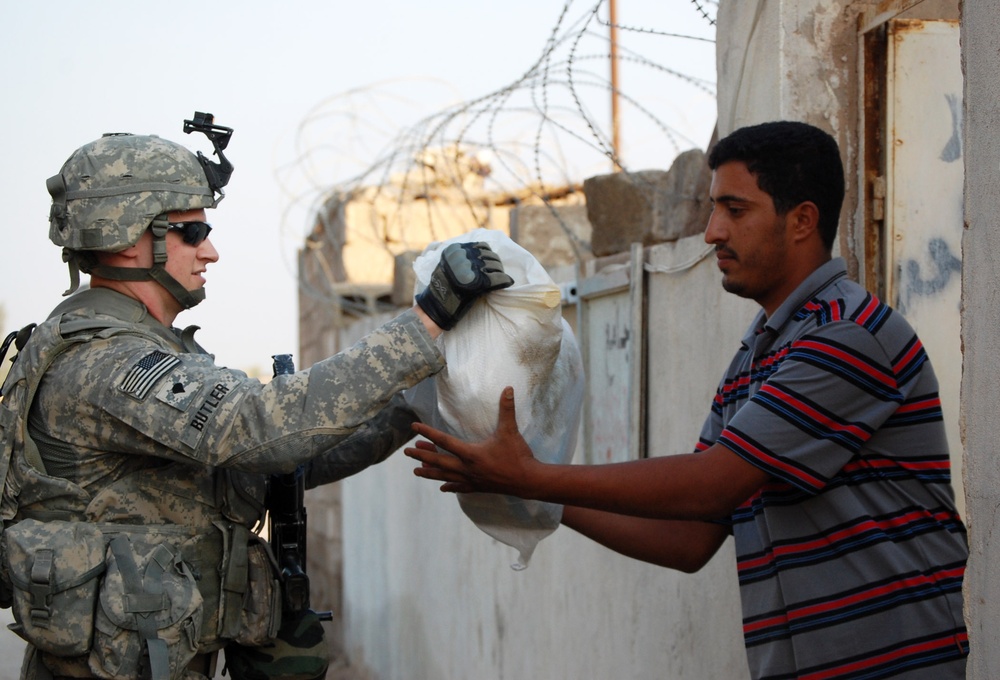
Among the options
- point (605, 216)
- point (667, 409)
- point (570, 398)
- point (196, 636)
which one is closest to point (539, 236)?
point (605, 216)

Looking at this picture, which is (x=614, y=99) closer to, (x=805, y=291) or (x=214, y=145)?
(x=214, y=145)

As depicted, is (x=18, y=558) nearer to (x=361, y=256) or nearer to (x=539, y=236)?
(x=539, y=236)

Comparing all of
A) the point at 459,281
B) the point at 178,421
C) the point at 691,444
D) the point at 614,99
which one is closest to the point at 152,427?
the point at 178,421

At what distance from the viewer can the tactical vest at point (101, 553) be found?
2.30m

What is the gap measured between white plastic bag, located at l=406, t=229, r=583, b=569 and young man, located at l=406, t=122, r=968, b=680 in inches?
6.5

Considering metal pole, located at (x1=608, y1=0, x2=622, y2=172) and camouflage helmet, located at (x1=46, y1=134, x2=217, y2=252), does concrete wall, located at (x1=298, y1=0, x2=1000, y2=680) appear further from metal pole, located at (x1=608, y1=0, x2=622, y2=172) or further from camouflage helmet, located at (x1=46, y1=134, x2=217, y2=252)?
camouflage helmet, located at (x1=46, y1=134, x2=217, y2=252)

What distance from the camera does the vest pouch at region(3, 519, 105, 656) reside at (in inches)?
90.4

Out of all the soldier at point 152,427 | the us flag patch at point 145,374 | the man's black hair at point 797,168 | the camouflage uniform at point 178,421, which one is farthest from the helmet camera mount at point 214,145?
the man's black hair at point 797,168

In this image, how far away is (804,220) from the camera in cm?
221

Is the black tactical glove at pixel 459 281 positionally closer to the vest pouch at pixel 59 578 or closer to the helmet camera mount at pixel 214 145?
the helmet camera mount at pixel 214 145

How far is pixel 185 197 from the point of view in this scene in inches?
97.6

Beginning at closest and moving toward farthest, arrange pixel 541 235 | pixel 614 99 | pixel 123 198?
pixel 123 198 → pixel 541 235 → pixel 614 99

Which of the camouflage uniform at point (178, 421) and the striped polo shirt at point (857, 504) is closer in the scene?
the striped polo shirt at point (857, 504)

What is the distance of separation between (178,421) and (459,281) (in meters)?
0.61
